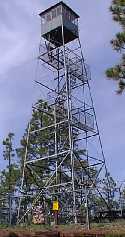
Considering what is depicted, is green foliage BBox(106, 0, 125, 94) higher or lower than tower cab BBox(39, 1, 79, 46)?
lower

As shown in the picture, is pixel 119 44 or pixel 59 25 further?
pixel 59 25

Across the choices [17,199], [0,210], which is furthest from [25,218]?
[0,210]

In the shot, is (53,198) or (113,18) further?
(53,198)

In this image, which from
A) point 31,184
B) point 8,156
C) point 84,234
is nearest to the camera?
point 84,234

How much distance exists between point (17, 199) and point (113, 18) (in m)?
12.4

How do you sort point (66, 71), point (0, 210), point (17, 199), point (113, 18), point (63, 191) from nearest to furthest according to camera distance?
point (113, 18), point (0, 210), point (17, 199), point (63, 191), point (66, 71)

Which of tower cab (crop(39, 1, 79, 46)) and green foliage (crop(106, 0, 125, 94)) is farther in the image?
tower cab (crop(39, 1, 79, 46))

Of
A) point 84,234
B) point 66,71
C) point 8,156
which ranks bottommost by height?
point 84,234

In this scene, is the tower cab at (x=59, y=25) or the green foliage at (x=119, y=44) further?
the tower cab at (x=59, y=25)

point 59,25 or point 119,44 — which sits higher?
point 59,25

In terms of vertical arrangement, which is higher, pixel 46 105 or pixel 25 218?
pixel 46 105

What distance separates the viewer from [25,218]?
25.3m

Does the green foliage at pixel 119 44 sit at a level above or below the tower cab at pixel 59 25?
below

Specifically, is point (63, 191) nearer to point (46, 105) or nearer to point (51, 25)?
point (46, 105)
